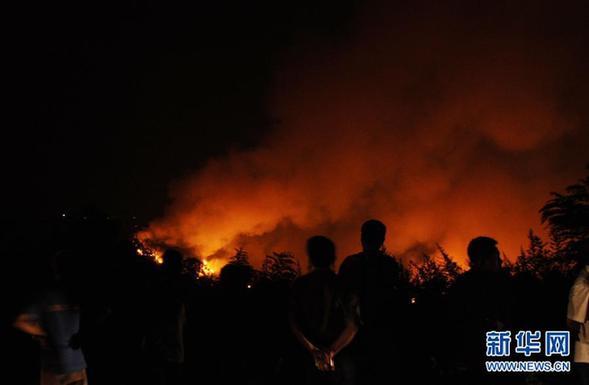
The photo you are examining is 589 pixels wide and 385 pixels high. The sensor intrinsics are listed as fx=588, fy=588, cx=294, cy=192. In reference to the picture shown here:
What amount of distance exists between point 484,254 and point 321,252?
5.48 ft

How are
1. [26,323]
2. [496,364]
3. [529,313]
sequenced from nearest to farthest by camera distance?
1. [26,323]
2. [496,364]
3. [529,313]

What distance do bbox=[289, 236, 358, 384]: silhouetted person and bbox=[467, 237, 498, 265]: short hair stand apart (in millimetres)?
1445

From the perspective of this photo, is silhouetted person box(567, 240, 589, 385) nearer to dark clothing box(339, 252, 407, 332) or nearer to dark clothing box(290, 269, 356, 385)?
dark clothing box(339, 252, 407, 332)

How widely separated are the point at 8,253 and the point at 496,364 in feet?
22.9

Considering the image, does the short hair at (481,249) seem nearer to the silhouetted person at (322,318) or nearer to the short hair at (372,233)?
the short hair at (372,233)

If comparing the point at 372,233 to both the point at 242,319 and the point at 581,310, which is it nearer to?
the point at 242,319

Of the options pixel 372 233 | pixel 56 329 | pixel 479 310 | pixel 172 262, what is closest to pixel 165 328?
pixel 172 262

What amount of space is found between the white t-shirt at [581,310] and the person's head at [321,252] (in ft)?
8.56

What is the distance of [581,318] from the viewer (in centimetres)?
562

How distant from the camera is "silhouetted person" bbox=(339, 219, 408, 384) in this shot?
16.1ft

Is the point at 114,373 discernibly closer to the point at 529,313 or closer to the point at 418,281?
the point at 529,313

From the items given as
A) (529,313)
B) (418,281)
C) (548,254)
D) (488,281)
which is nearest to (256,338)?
(488,281)

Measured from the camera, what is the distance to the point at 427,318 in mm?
8023

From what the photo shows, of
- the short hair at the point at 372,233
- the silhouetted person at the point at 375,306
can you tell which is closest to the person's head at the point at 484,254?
the silhouetted person at the point at 375,306
